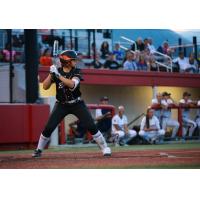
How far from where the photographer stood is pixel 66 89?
7.12 metres

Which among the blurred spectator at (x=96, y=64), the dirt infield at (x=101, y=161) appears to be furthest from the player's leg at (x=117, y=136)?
the dirt infield at (x=101, y=161)

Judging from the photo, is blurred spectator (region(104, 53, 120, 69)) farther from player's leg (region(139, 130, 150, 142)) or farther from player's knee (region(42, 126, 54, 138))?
player's knee (region(42, 126, 54, 138))

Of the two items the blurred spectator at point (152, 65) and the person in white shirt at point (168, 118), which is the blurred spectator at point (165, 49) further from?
the person in white shirt at point (168, 118)

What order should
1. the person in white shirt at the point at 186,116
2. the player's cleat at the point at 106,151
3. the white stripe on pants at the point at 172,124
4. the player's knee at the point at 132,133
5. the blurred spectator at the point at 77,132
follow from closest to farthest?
1. the player's cleat at the point at 106,151
2. the person in white shirt at the point at 186,116
3. the blurred spectator at the point at 77,132
4. the player's knee at the point at 132,133
5. the white stripe on pants at the point at 172,124

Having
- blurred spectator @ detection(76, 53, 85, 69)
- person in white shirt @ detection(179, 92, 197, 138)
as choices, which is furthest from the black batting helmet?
blurred spectator @ detection(76, 53, 85, 69)

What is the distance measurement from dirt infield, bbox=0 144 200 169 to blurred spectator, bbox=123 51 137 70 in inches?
104

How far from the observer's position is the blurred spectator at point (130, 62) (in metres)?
10.3

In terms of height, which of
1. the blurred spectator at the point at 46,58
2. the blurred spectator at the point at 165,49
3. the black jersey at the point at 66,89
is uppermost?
the blurred spectator at the point at 165,49

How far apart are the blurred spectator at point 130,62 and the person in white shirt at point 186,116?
1.10m

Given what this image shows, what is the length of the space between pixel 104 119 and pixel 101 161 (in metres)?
3.77

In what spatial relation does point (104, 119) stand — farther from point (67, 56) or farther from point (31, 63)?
point (67, 56)

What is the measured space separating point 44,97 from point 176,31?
93.1 inches

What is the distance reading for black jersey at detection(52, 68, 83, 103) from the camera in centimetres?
705

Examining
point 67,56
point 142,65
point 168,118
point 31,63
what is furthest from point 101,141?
point 168,118
